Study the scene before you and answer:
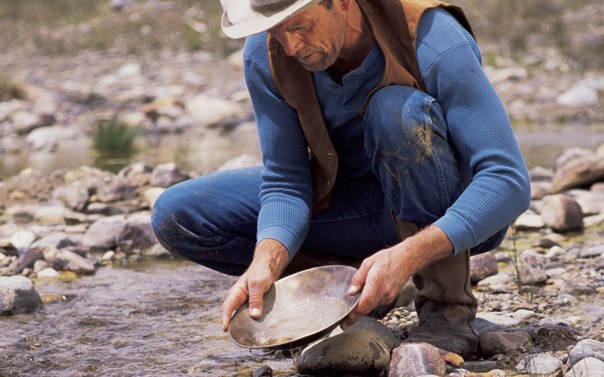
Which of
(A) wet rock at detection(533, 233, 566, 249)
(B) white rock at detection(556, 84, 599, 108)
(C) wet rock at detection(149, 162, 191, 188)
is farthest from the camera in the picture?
(B) white rock at detection(556, 84, 599, 108)

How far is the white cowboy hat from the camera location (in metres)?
2.40

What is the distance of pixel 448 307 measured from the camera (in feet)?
9.24

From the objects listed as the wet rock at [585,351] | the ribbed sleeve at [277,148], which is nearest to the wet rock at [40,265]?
the ribbed sleeve at [277,148]

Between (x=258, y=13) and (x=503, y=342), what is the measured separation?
110cm

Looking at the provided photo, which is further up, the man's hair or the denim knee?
the man's hair

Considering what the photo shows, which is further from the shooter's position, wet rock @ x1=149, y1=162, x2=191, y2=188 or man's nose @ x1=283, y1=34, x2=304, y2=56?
wet rock @ x1=149, y1=162, x2=191, y2=188

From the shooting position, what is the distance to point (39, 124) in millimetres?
10023

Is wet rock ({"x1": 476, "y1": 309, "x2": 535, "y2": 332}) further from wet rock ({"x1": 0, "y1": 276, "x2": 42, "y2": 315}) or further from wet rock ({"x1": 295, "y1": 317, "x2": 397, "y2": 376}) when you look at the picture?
wet rock ({"x1": 0, "y1": 276, "x2": 42, "y2": 315})

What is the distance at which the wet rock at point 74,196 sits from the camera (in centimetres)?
553

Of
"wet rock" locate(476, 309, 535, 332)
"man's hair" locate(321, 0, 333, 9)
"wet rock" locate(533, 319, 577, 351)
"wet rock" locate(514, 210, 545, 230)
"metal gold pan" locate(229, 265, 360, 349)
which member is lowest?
"wet rock" locate(514, 210, 545, 230)

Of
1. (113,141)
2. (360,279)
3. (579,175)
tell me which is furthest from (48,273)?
(113,141)

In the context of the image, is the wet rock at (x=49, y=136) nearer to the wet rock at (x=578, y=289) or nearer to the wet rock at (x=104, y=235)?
the wet rock at (x=104, y=235)

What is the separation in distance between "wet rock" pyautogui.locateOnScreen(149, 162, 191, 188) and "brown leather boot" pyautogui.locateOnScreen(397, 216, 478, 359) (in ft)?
10.4

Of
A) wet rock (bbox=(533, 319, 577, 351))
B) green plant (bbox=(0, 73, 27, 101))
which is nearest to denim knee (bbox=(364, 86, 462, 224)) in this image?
wet rock (bbox=(533, 319, 577, 351))
